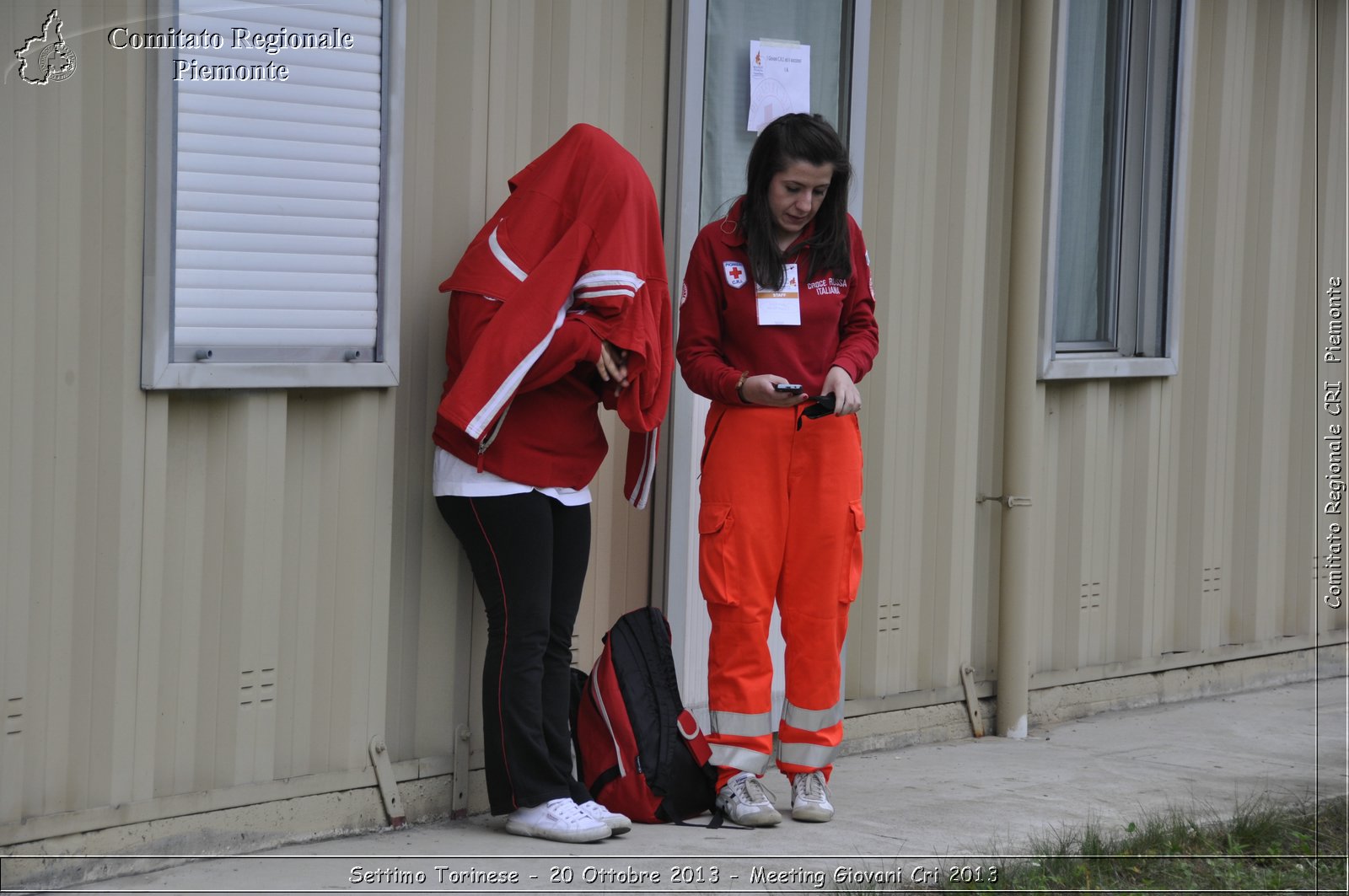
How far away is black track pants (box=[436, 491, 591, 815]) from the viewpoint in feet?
13.4

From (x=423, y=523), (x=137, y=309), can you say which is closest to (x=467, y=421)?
(x=423, y=523)

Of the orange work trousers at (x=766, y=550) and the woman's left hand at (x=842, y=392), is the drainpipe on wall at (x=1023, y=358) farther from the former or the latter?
the woman's left hand at (x=842, y=392)

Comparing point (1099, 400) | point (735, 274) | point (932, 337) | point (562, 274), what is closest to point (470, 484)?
point (562, 274)

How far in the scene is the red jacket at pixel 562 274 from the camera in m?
3.94

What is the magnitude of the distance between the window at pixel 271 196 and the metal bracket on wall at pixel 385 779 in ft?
3.32

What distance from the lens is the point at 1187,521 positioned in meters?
6.77

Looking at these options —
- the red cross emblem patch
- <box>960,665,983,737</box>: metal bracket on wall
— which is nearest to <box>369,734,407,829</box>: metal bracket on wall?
the red cross emblem patch

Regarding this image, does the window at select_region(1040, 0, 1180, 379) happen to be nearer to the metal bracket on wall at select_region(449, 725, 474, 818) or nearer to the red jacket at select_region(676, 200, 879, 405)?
the red jacket at select_region(676, 200, 879, 405)

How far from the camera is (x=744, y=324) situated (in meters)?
4.43

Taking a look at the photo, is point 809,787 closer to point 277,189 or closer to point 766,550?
point 766,550
